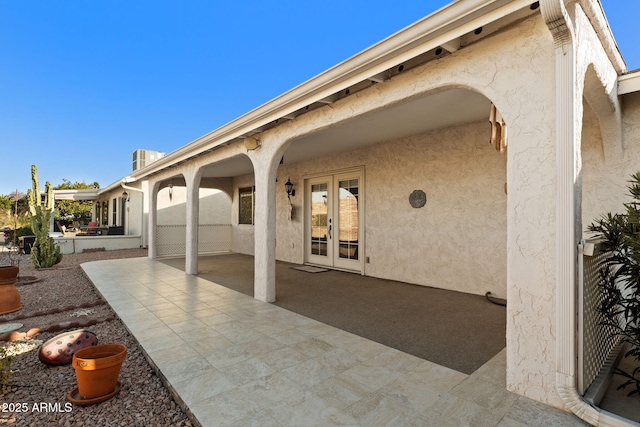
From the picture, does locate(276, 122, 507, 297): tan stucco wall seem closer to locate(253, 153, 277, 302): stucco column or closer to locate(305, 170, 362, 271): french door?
locate(305, 170, 362, 271): french door

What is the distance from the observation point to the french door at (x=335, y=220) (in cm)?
670

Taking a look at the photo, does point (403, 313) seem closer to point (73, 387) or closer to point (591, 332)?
point (591, 332)

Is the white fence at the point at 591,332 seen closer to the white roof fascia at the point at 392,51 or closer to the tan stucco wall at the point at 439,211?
the white roof fascia at the point at 392,51

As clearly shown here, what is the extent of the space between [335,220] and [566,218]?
5432mm

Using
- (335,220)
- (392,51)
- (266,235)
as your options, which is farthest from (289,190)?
(392,51)

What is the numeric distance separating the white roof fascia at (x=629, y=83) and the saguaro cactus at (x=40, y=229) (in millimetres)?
10776

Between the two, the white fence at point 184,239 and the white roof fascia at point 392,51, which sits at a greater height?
the white roof fascia at point 392,51

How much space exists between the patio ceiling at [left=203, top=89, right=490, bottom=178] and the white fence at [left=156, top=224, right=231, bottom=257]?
6.01 m

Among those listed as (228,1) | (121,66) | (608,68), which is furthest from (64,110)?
(608,68)

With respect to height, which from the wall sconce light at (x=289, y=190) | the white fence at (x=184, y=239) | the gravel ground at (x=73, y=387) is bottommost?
the gravel ground at (x=73, y=387)

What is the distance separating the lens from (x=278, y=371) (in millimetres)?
2428

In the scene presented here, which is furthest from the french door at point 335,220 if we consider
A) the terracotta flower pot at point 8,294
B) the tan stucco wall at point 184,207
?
the tan stucco wall at point 184,207

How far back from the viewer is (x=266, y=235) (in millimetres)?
4605

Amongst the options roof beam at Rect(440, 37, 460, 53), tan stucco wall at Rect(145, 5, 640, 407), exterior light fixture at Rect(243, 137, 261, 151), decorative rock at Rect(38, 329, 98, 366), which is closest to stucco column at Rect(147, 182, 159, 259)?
tan stucco wall at Rect(145, 5, 640, 407)
